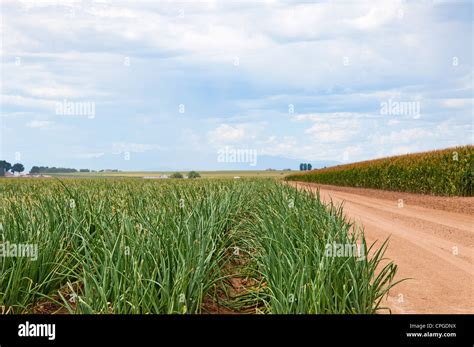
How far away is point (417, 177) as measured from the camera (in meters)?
→ 28.2

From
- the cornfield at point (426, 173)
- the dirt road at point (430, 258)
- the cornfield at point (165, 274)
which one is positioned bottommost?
the dirt road at point (430, 258)

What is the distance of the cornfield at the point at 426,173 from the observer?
933 inches

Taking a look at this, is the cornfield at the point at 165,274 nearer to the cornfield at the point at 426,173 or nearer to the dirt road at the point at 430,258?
the dirt road at the point at 430,258

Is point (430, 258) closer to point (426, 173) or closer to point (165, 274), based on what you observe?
point (165, 274)

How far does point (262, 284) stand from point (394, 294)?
1995 mm

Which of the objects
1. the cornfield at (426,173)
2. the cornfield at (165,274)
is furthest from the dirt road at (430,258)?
the cornfield at (426,173)

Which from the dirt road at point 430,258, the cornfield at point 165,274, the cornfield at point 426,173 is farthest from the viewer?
the cornfield at point 426,173

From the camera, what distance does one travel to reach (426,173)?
26859 mm

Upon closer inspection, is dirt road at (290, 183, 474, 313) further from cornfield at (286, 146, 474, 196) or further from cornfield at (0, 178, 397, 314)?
cornfield at (286, 146, 474, 196)

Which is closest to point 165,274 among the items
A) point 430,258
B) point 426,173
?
point 430,258

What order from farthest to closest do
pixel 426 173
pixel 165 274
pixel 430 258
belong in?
pixel 426 173
pixel 430 258
pixel 165 274

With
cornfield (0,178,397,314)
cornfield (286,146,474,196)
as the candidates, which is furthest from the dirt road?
cornfield (286,146,474,196)

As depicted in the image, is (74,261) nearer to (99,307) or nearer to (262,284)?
(99,307)
